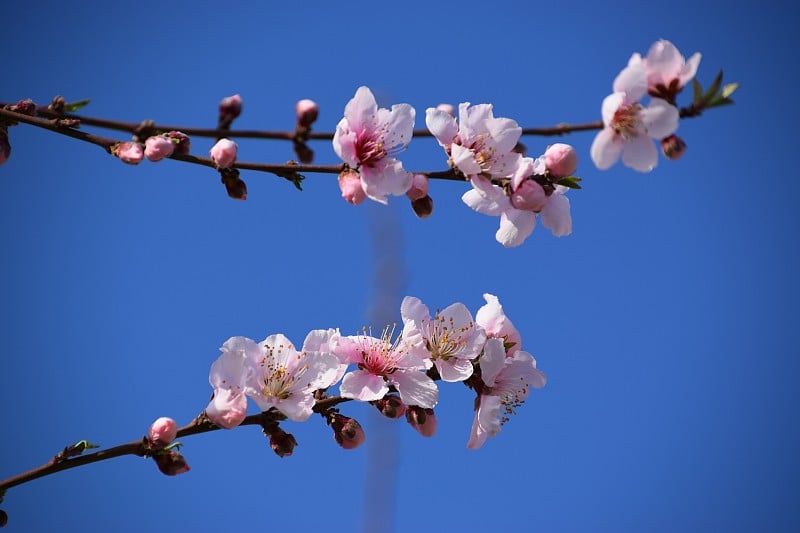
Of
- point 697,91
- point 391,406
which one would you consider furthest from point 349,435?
point 697,91

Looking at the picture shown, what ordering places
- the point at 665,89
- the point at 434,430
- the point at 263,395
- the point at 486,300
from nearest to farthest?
the point at 665,89, the point at 263,395, the point at 434,430, the point at 486,300

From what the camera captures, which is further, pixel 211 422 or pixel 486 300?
pixel 486 300

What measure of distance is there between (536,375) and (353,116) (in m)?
0.82

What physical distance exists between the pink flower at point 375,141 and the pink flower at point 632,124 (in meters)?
0.45

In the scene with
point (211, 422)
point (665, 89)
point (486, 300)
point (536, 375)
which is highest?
point (665, 89)

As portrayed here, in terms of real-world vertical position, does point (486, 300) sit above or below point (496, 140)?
below

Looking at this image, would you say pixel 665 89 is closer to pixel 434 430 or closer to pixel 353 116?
pixel 353 116

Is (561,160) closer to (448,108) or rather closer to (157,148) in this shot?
(448,108)

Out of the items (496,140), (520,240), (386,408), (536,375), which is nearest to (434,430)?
(386,408)

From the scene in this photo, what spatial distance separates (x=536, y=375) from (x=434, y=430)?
32 cm

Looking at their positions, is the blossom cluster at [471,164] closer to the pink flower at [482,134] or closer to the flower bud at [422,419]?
the pink flower at [482,134]

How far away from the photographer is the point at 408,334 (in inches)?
82.4

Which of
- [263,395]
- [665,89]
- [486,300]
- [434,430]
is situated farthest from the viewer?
[486,300]

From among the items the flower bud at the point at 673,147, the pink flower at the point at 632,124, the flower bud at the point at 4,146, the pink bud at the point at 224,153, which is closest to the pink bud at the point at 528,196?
the pink flower at the point at 632,124
